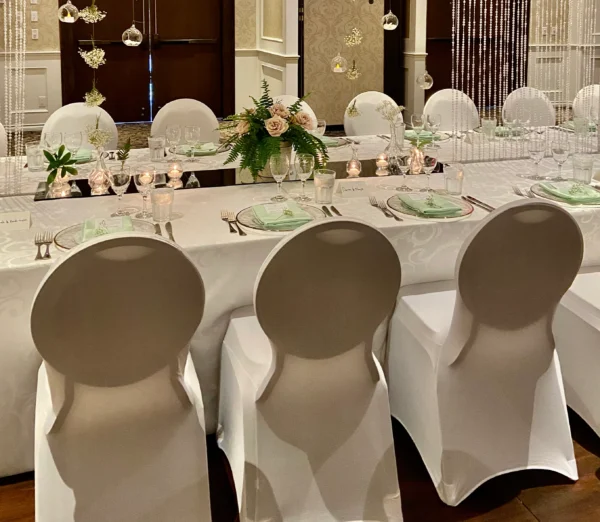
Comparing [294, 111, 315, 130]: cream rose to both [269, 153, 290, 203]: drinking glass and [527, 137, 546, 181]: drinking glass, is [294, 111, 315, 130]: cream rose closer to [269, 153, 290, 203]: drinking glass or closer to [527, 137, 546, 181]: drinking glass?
[269, 153, 290, 203]: drinking glass

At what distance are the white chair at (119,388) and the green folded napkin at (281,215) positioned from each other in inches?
23.3

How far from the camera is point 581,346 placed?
2445 mm

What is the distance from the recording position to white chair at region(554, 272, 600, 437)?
2.39 m

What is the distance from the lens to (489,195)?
9.16ft

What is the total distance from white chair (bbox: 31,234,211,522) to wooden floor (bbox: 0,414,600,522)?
1.06 feet

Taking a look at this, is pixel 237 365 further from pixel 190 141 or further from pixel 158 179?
pixel 190 141

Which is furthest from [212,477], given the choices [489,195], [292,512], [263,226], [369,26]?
[369,26]

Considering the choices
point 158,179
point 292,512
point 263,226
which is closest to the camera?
point 292,512

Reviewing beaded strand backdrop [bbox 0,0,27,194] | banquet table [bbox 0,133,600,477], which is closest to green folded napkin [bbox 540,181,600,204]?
banquet table [bbox 0,133,600,477]

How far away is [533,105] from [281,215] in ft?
8.51

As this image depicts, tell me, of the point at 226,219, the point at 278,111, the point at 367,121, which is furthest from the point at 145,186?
the point at 367,121

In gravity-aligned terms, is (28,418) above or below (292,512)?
above

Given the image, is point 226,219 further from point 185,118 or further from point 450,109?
point 450,109

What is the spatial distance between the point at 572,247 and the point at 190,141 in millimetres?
1783
